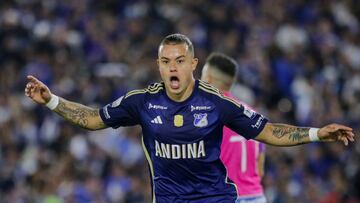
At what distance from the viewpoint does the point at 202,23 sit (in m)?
17.3

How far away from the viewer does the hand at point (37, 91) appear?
6949mm

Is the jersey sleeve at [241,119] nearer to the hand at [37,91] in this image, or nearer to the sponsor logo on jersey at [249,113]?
the sponsor logo on jersey at [249,113]

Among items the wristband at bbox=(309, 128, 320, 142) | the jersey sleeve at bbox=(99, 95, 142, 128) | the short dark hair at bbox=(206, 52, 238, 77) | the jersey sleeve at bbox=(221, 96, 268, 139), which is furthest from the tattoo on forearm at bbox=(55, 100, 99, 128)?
the short dark hair at bbox=(206, 52, 238, 77)

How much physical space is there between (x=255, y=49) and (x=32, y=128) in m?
3.90

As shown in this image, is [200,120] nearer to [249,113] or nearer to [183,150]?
[183,150]

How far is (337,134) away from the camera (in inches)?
256

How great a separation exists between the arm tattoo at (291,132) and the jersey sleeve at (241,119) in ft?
0.34

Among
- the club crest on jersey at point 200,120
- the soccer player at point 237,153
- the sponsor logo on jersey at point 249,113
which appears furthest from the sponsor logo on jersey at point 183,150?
the soccer player at point 237,153

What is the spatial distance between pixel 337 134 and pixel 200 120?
0.97 metres

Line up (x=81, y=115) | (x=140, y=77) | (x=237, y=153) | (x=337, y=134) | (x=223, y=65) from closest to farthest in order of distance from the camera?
(x=337, y=134) < (x=81, y=115) < (x=237, y=153) < (x=223, y=65) < (x=140, y=77)

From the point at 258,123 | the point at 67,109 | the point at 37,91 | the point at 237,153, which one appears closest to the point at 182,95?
the point at 258,123

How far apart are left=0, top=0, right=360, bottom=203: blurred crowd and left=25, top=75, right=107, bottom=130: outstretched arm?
5970 millimetres

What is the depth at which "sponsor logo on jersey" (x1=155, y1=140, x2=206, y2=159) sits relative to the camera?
6.78 meters

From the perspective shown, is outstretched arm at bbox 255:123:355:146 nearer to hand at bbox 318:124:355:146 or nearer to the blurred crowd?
hand at bbox 318:124:355:146
